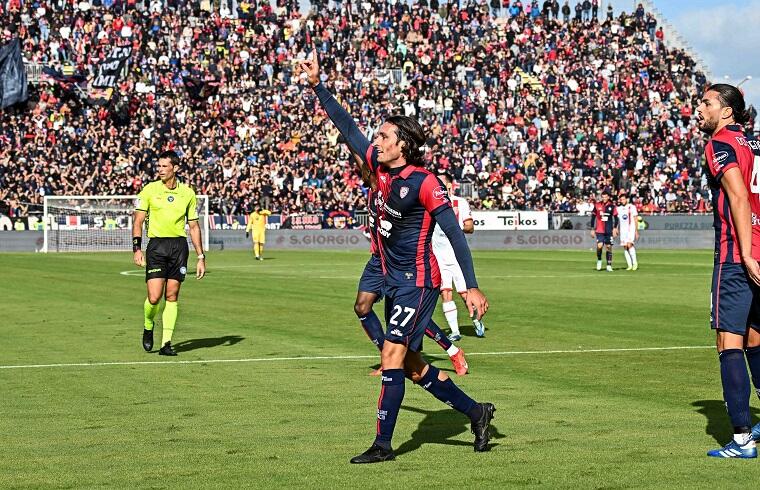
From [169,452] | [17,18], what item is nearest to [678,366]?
[169,452]

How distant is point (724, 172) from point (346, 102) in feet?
182

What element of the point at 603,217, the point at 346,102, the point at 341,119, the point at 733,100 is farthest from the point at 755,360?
the point at 346,102

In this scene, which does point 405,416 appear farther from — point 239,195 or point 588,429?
→ point 239,195

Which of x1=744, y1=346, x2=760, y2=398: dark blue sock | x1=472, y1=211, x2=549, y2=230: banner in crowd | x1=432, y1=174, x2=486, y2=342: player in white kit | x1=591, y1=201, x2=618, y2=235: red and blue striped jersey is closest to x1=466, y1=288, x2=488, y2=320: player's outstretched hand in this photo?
x1=744, y1=346, x2=760, y2=398: dark blue sock

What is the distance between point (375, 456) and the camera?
24.8 ft

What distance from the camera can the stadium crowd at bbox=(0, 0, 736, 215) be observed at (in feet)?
183

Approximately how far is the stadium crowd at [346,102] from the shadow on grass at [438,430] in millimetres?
42870

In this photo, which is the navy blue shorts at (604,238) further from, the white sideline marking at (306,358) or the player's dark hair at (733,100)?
the player's dark hair at (733,100)

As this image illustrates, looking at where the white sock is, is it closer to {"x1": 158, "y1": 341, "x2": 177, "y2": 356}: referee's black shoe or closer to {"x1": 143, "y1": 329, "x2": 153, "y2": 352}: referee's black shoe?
{"x1": 158, "y1": 341, "x2": 177, "y2": 356}: referee's black shoe

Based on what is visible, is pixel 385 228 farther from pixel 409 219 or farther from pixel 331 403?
pixel 331 403

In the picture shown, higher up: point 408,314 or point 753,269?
point 753,269

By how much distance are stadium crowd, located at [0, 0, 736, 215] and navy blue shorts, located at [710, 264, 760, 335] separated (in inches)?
1771

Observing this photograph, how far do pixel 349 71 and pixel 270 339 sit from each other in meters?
49.2

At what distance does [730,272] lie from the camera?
7730 mm
